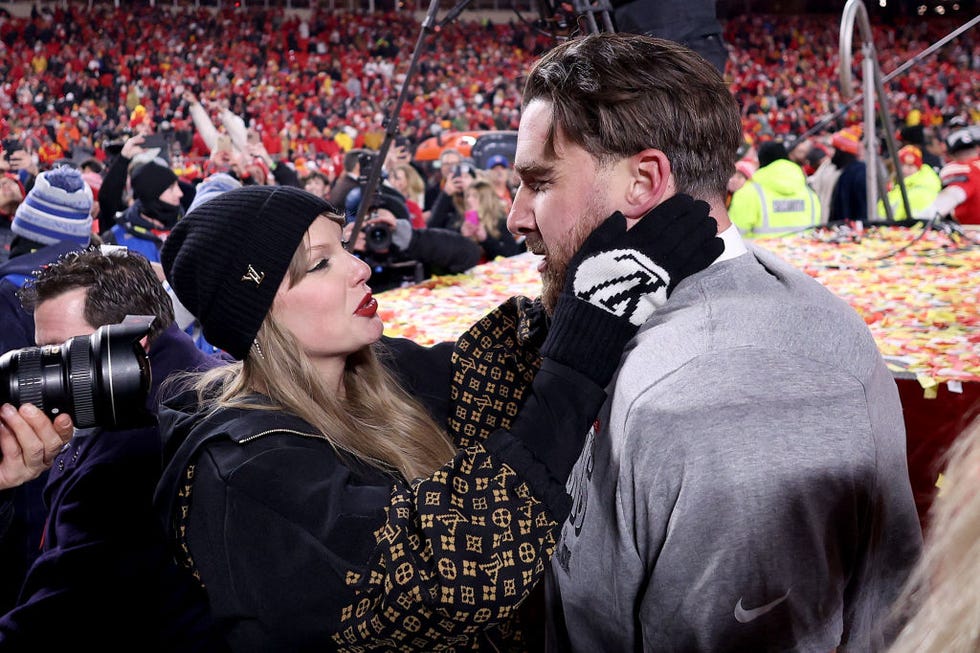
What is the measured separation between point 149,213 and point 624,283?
4.49 metres

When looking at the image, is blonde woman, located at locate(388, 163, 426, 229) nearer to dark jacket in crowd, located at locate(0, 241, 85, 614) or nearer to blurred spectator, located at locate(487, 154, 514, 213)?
blurred spectator, located at locate(487, 154, 514, 213)

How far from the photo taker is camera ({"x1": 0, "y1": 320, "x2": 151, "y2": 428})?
142cm

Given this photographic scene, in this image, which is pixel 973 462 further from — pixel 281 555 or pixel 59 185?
pixel 59 185

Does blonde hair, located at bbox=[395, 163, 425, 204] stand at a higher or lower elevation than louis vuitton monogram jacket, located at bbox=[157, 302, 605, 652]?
lower

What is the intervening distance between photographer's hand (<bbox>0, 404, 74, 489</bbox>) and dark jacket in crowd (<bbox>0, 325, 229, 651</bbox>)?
25 cm

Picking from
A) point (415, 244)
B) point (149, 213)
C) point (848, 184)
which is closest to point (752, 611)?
point (415, 244)

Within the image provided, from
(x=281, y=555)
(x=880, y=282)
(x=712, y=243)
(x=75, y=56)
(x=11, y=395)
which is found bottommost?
(x=880, y=282)

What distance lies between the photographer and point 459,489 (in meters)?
1.24

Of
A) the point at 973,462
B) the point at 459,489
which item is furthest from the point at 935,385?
the point at 973,462

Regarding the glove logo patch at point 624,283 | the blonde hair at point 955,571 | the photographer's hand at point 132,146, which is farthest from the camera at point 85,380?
the photographer's hand at point 132,146

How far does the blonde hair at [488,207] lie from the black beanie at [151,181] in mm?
1935

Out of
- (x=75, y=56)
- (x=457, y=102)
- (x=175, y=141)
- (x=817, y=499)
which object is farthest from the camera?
(x=457, y=102)

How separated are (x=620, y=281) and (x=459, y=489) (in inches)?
14.3

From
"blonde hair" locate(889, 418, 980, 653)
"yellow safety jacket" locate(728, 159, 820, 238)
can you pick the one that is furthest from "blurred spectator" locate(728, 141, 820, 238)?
"blonde hair" locate(889, 418, 980, 653)
